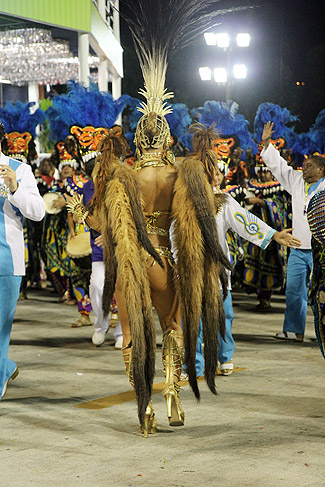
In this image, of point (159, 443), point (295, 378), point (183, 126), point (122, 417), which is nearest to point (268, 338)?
point (295, 378)

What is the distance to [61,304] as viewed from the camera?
11.7m

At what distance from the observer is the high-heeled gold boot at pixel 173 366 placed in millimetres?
5102

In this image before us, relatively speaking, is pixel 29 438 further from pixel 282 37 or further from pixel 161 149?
pixel 282 37

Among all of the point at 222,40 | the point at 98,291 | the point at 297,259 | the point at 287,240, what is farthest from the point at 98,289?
the point at 222,40

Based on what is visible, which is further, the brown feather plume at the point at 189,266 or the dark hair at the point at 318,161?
the dark hair at the point at 318,161

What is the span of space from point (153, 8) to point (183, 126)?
8715mm

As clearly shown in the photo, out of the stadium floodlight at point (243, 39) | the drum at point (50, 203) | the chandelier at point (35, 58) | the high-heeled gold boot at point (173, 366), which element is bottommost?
the high-heeled gold boot at point (173, 366)

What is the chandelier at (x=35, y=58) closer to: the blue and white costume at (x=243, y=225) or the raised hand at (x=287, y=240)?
the blue and white costume at (x=243, y=225)

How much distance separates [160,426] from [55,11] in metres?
11.4

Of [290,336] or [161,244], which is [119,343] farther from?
[161,244]

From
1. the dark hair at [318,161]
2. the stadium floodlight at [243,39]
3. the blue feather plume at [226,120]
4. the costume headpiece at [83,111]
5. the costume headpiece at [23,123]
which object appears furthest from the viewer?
the stadium floodlight at [243,39]

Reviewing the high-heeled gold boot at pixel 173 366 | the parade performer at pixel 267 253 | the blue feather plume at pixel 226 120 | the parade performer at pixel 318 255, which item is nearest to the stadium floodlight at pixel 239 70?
the blue feather plume at pixel 226 120

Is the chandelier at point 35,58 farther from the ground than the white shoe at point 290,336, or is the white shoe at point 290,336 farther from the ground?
the chandelier at point 35,58

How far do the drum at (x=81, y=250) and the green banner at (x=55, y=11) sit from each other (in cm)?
607
